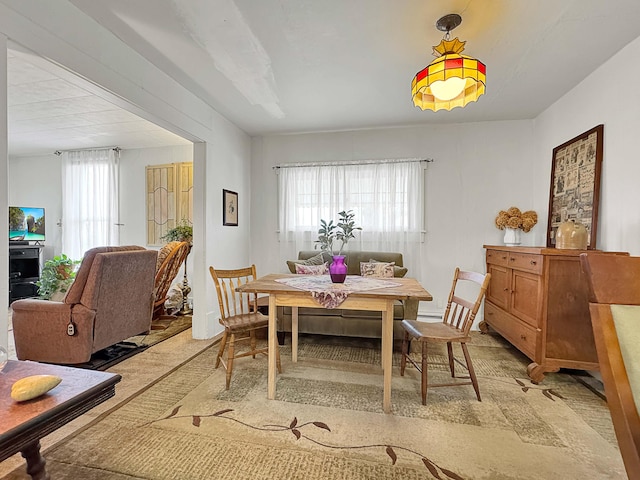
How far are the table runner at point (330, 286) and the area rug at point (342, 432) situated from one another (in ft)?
2.41

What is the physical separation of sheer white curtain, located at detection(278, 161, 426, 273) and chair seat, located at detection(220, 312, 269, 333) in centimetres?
189

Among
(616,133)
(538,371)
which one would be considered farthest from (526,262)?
(616,133)

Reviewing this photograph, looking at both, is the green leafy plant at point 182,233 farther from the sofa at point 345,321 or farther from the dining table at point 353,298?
the dining table at point 353,298

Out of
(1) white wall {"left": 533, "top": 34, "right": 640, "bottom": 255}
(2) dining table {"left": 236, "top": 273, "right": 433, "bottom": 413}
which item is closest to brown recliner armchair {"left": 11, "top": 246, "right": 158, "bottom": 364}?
(2) dining table {"left": 236, "top": 273, "right": 433, "bottom": 413}

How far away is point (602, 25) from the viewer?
2078mm

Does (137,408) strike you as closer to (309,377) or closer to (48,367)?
(48,367)

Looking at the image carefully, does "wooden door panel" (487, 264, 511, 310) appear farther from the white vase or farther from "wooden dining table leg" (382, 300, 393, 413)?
"wooden dining table leg" (382, 300, 393, 413)

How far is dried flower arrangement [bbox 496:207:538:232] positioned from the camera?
11.7 ft

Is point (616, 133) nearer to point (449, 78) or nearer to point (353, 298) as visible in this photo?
point (449, 78)

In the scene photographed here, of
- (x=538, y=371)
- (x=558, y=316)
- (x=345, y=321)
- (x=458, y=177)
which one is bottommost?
(x=538, y=371)

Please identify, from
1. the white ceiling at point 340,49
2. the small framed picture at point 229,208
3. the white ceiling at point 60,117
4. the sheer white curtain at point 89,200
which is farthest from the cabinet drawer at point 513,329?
the sheer white curtain at point 89,200

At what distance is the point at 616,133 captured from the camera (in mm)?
2428

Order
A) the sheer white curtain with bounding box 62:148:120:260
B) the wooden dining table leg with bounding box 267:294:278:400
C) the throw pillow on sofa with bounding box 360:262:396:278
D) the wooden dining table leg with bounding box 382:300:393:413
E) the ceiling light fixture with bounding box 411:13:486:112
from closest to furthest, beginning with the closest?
1. the ceiling light fixture with bounding box 411:13:486:112
2. the wooden dining table leg with bounding box 382:300:393:413
3. the wooden dining table leg with bounding box 267:294:278:400
4. the throw pillow on sofa with bounding box 360:262:396:278
5. the sheer white curtain with bounding box 62:148:120:260

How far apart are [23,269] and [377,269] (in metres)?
5.67
